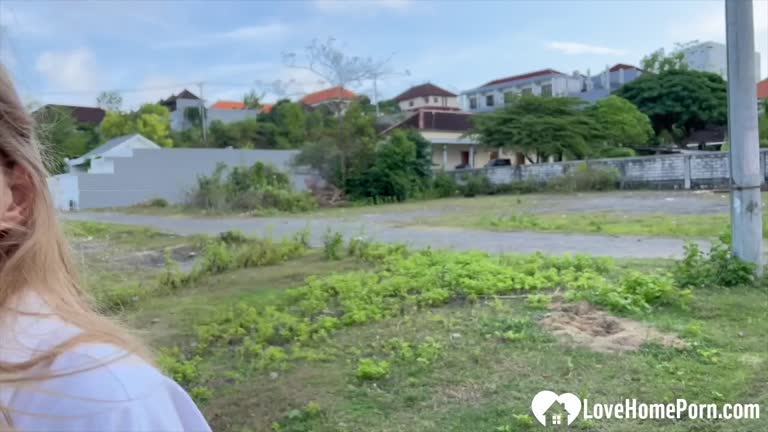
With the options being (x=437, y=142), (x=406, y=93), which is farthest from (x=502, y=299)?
(x=406, y=93)

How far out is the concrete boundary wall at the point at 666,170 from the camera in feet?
68.9

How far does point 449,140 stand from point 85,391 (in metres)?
39.0

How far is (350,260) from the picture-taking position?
708 centimetres

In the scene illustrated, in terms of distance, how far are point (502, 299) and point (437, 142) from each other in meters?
34.0

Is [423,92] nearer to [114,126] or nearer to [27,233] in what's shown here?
[114,126]

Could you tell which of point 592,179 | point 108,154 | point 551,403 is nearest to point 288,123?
point 108,154

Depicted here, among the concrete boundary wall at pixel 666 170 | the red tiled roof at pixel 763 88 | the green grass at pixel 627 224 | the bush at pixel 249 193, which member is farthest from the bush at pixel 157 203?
the red tiled roof at pixel 763 88

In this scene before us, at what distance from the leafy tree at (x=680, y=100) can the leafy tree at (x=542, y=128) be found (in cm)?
1028

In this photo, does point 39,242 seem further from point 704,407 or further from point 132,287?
point 132,287

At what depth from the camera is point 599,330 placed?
3.76m

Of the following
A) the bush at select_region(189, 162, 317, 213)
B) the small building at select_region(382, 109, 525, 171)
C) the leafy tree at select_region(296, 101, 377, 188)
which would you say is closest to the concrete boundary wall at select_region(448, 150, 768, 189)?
the leafy tree at select_region(296, 101, 377, 188)

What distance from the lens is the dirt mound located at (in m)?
3.48

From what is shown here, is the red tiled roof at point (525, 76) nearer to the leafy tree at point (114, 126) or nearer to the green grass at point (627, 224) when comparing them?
the leafy tree at point (114, 126)

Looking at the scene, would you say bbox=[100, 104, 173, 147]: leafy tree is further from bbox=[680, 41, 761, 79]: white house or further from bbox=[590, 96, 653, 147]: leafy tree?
bbox=[680, 41, 761, 79]: white house
